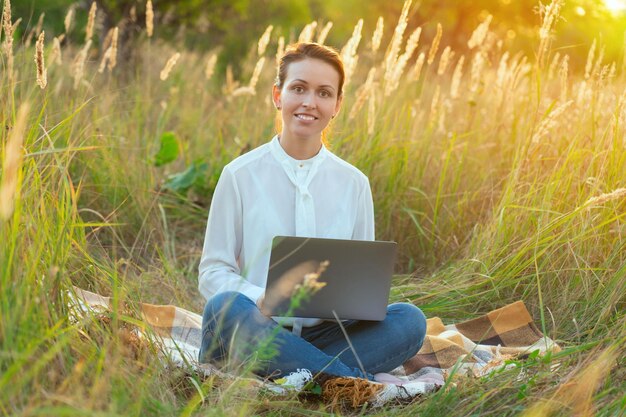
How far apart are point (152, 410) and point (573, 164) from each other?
2.32 m

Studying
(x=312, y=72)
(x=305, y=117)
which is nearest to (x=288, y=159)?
(x=305, y=117)

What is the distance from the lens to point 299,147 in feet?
10.3

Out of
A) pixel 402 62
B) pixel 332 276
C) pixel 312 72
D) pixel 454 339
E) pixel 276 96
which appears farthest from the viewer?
pixel 402 62

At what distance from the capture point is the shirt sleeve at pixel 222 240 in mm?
2967

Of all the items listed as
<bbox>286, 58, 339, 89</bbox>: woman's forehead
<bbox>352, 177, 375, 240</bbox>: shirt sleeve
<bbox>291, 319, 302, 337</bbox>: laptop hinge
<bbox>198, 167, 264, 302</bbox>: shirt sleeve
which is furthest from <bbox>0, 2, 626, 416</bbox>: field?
<bbox>286, 58, 339, 89</bbox>: woman's forehead

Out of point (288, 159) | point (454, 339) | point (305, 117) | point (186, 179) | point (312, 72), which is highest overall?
point (312, 72)

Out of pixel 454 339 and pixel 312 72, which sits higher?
pixel 312 72

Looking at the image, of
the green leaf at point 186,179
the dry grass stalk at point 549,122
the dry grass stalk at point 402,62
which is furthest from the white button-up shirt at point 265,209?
the green leaf at point 186,179

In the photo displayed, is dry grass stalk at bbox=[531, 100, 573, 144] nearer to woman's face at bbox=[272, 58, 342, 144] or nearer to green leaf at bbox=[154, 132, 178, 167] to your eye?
woman's face at bbox=[272, 58, 342, 144]

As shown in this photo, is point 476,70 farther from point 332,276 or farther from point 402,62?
point 332,276

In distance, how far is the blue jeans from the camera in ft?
9.03

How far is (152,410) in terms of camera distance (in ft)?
6.92

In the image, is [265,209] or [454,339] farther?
[454,339]

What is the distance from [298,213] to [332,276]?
0.46m
